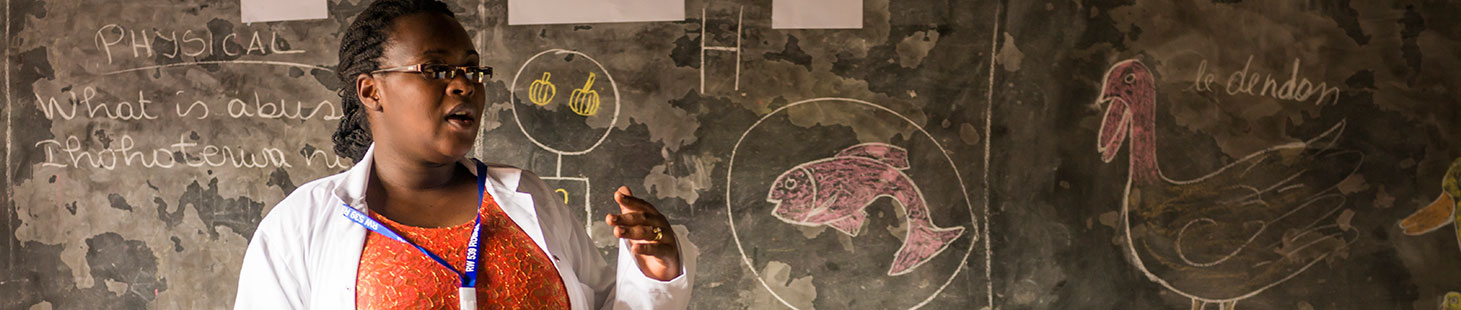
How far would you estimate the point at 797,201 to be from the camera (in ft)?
7.57

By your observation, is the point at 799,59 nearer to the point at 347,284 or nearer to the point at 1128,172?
the point at 1128,172

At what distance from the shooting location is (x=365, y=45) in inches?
48.6

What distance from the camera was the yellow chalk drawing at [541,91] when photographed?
234cm

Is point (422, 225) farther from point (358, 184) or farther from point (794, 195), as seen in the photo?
point (794, 195)

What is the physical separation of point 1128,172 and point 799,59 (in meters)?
0.92

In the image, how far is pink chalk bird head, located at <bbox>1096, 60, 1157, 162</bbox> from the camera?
2.24 meters

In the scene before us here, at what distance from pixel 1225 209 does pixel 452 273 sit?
2019 mm

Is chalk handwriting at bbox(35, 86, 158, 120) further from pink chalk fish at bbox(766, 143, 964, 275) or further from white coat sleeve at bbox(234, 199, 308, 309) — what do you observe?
pink chalk fish at bbox(766, 143, 964, 275)

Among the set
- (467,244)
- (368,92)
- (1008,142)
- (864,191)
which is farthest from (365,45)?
(1008,142)

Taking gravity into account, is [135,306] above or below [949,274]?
below

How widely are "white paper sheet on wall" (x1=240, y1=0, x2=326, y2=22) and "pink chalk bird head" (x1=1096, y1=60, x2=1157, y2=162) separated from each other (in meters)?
2.16

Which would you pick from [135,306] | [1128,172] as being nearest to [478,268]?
[1128,172]

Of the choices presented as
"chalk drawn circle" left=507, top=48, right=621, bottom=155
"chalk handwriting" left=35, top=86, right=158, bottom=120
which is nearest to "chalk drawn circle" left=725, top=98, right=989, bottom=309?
"chalk drawn circle" left=507, top=48, right=621, bottom=155

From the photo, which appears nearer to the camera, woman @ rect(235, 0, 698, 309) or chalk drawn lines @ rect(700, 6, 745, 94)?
woman @ rect(235, 0, 698, 309)
